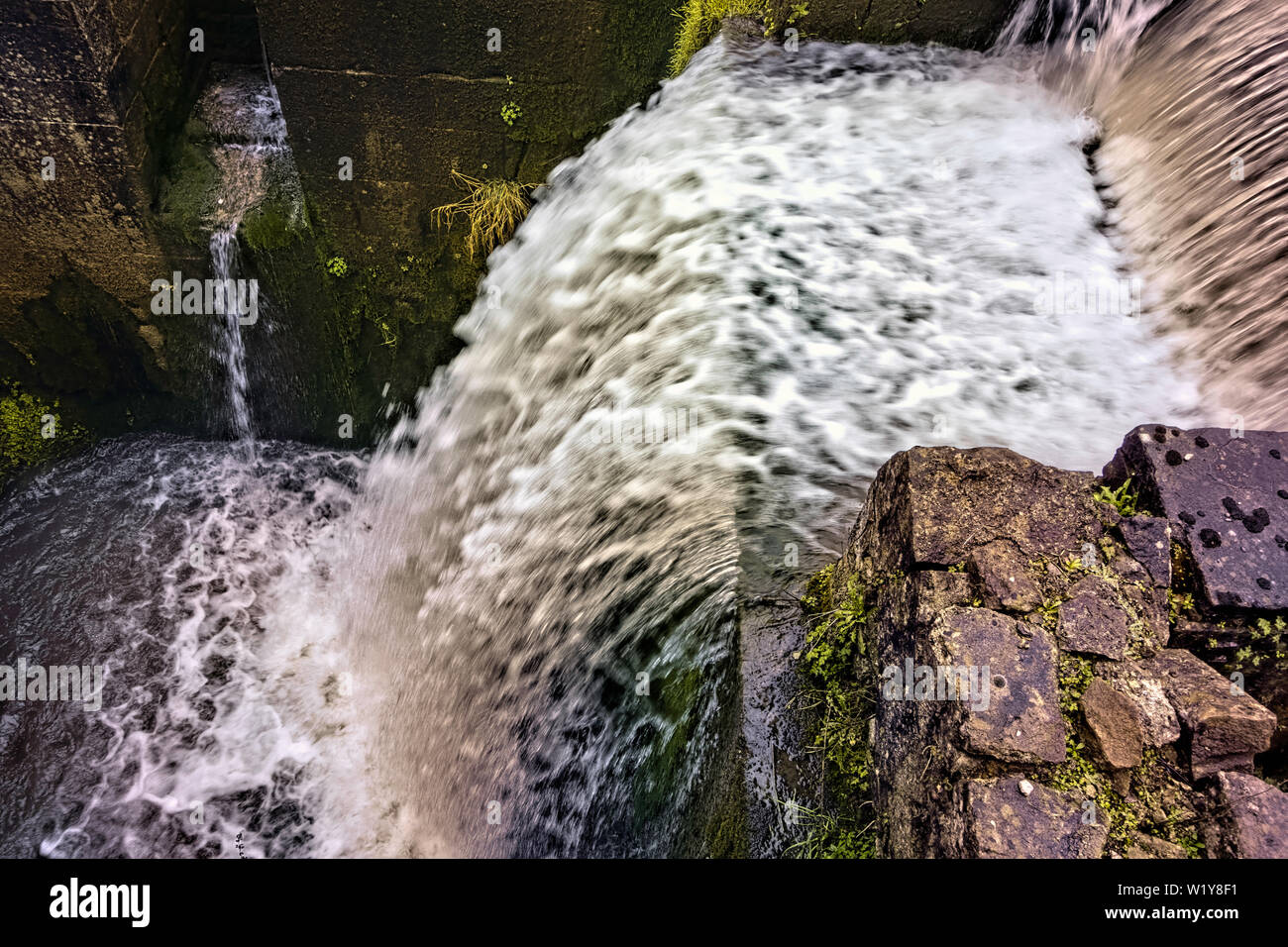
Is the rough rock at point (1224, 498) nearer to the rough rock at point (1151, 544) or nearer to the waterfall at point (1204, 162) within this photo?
the rough rock at point (1151, 544)

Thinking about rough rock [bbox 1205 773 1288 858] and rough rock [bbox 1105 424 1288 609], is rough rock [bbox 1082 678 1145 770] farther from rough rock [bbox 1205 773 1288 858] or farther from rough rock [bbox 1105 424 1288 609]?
rough rock [bbox 1105 424 1288 609]

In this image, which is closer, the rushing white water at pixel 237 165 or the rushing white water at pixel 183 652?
the rushing white water at pixel 183 652

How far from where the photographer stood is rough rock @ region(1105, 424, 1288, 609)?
234 centimetres

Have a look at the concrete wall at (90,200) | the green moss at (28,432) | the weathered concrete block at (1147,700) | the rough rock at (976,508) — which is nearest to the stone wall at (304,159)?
the concrete wall at (90,200)

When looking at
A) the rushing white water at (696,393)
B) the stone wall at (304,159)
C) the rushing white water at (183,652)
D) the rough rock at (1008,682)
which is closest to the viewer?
the rough rock at (1008,682)

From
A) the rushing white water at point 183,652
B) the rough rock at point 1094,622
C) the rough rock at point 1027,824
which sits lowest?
the rushing white water at point 183,652

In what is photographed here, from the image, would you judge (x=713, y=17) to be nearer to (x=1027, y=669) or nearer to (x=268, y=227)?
(x=268, y=227)

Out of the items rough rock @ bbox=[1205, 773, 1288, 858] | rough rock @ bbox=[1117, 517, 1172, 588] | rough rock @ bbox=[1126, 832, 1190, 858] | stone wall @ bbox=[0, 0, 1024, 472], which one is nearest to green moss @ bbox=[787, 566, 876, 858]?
rough rock @ bbox=[1126, 832, 1190, 858]

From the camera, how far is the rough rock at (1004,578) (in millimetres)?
2271

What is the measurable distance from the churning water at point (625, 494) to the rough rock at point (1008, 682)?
73 centimetres

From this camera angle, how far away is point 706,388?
332cm

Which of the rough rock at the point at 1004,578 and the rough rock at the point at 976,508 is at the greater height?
the rough rock at the point at 976,508

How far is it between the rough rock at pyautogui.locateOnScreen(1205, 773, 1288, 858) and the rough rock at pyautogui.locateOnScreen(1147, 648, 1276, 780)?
0.05 m

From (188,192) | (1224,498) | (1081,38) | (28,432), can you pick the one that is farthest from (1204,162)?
(28,432)
